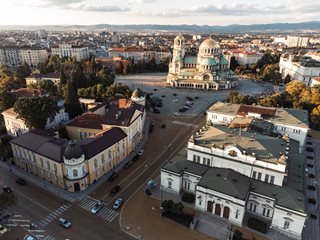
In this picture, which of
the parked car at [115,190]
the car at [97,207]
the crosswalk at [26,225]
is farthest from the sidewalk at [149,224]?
the crosswalk at [26,225]

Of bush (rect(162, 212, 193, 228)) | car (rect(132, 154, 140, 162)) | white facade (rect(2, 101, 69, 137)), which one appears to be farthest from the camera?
white facade (rect(2, 101, 69, 137))

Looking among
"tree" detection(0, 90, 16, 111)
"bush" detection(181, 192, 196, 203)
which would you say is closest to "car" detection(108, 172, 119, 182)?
"bush" detection(181, 192, 196, 203)

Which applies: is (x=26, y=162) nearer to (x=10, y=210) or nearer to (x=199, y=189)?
(x=10, y=210)

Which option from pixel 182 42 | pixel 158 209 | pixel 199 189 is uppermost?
→ pixel 182 42

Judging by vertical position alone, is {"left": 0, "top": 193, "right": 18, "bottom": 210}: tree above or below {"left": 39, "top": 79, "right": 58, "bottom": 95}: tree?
below

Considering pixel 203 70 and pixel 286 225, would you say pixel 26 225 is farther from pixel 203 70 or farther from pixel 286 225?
pixel 203 70

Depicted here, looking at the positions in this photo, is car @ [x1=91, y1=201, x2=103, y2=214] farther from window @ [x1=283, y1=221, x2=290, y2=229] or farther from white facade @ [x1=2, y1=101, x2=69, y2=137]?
white facade @ [x1=2, y1=101, x2=69, y2=137]

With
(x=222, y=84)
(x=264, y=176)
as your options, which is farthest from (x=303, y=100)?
(x=264, y=176)
